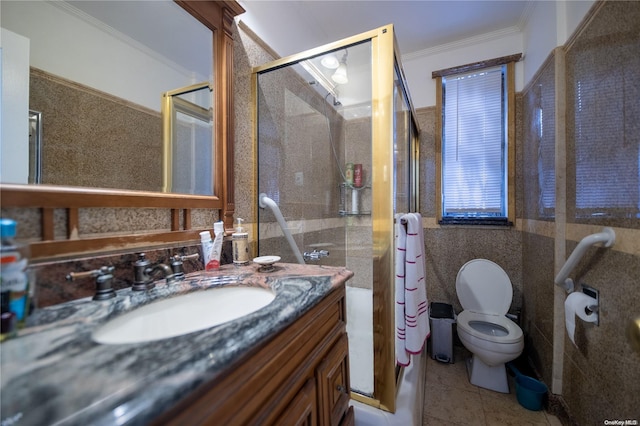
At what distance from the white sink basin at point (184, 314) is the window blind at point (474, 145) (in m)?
2.07

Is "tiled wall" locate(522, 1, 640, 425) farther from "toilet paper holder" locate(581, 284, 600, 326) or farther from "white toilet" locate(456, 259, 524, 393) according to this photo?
"white toilet" locate(456, 259, 524, 393)

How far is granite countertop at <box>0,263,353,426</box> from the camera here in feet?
0.86

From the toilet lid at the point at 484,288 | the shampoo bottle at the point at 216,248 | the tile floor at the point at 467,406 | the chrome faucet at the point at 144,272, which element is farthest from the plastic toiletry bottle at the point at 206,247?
the toilet lid at the point at 484,288

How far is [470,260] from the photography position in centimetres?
210

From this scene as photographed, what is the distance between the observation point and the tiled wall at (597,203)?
94 centimetres

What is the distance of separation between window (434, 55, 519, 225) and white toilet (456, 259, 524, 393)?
0.44m

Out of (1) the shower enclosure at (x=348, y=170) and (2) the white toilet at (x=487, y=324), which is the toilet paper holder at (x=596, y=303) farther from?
(1) the shower enclosure at (x=348, y=170)

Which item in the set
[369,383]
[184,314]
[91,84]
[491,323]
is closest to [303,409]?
[184,314]

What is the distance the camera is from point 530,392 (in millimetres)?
1489

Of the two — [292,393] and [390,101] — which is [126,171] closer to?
[292,393]

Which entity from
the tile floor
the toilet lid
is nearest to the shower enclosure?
the tile floor

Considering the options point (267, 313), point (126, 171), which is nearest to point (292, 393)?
point (267, 313)

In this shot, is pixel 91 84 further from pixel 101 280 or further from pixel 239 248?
pixel 239 248

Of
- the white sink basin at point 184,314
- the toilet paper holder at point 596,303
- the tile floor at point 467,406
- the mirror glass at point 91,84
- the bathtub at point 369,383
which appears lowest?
the tile floor at point 467,406
